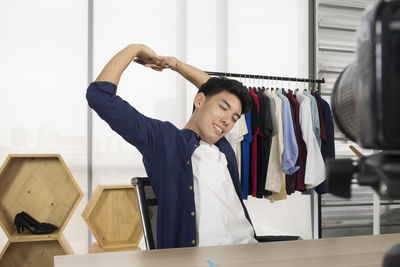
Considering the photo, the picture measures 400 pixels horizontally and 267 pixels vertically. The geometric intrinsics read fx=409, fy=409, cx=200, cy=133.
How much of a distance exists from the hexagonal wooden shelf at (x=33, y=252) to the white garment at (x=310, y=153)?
1.89m

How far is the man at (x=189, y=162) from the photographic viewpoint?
4.88 ft

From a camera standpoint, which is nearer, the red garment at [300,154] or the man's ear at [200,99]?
the man's ear at [200,99]

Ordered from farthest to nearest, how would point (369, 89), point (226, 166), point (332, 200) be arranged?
point (332, 200), point (226, 166), point (369, 89)

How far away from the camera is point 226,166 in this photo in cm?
171

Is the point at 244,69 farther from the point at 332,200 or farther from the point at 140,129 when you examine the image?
the point at 140,129

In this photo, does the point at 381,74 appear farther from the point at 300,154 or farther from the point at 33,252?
the point at 33,252

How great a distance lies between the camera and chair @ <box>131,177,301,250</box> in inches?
50.9

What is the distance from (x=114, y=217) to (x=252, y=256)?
236 centimetres

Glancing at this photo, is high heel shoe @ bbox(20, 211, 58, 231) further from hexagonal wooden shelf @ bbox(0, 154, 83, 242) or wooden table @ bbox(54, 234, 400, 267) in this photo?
wooden table @ bbox(54, 234, 400, 267)

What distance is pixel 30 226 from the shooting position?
2959 mm

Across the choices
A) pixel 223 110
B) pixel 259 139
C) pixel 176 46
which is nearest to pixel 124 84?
pixel 176 46

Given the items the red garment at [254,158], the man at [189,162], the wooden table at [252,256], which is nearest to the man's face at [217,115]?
the man at [189,162]

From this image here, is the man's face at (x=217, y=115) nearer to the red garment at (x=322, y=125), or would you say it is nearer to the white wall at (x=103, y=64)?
the red garment at (x=322, y=125)

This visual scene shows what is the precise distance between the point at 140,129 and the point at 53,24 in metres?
2.44
